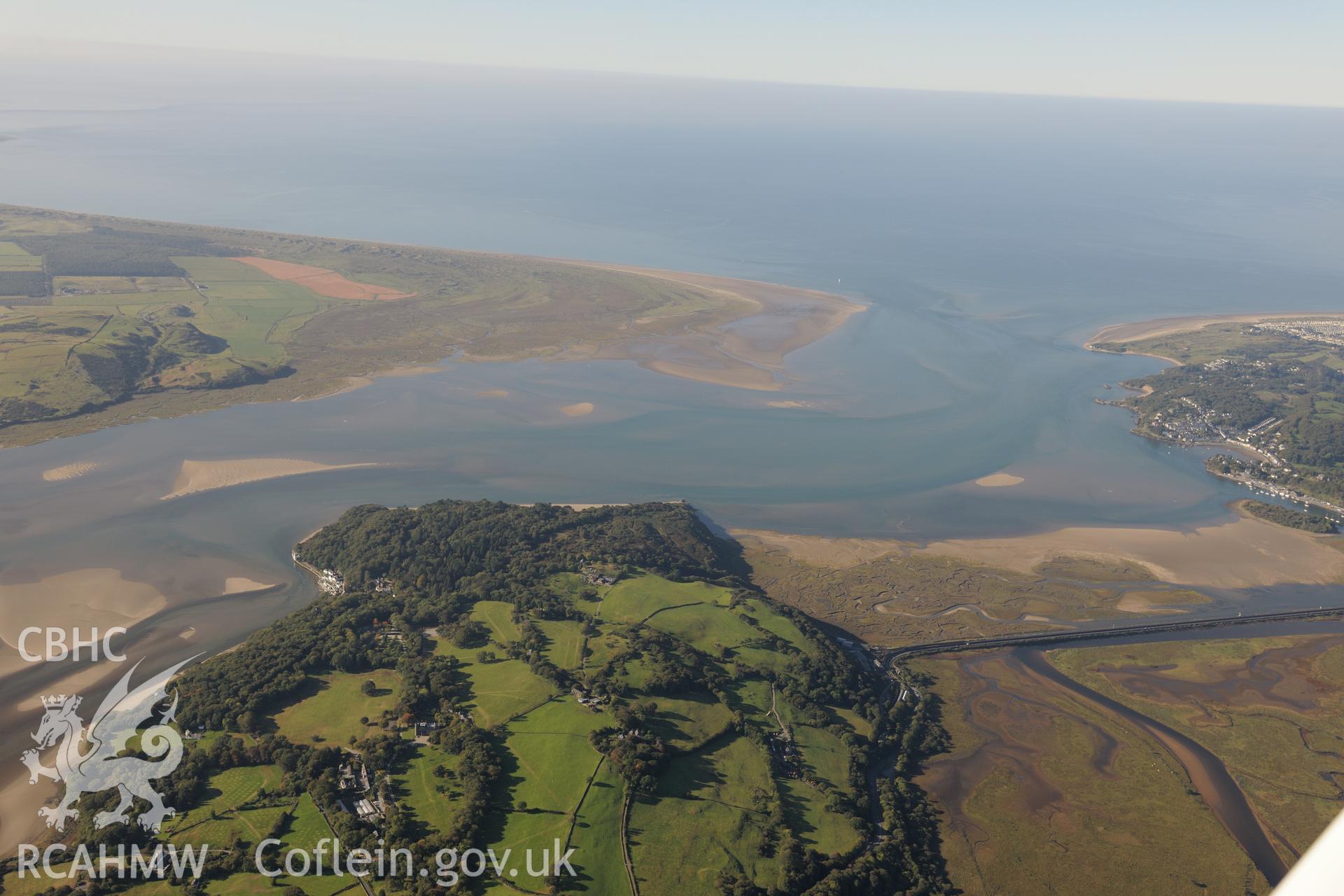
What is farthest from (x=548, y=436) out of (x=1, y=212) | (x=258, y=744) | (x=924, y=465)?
(x=1, y=212)

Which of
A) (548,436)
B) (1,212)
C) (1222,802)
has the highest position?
(1,212)

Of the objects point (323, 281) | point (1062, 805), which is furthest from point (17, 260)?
point (1062, 805)

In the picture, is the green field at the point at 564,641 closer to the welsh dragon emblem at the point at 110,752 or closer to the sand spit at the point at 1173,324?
the welsh dragon emblem at the point at 110,752

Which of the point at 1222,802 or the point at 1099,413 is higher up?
the point at 1099,413

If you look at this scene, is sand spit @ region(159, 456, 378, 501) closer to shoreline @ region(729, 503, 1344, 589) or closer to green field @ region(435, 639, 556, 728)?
green field @ region(435, 639, 556, 728)

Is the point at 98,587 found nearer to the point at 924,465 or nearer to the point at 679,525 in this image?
the point at 679,525

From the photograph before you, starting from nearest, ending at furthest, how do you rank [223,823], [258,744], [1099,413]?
[223,823] < [258,744] < [1099,413]
